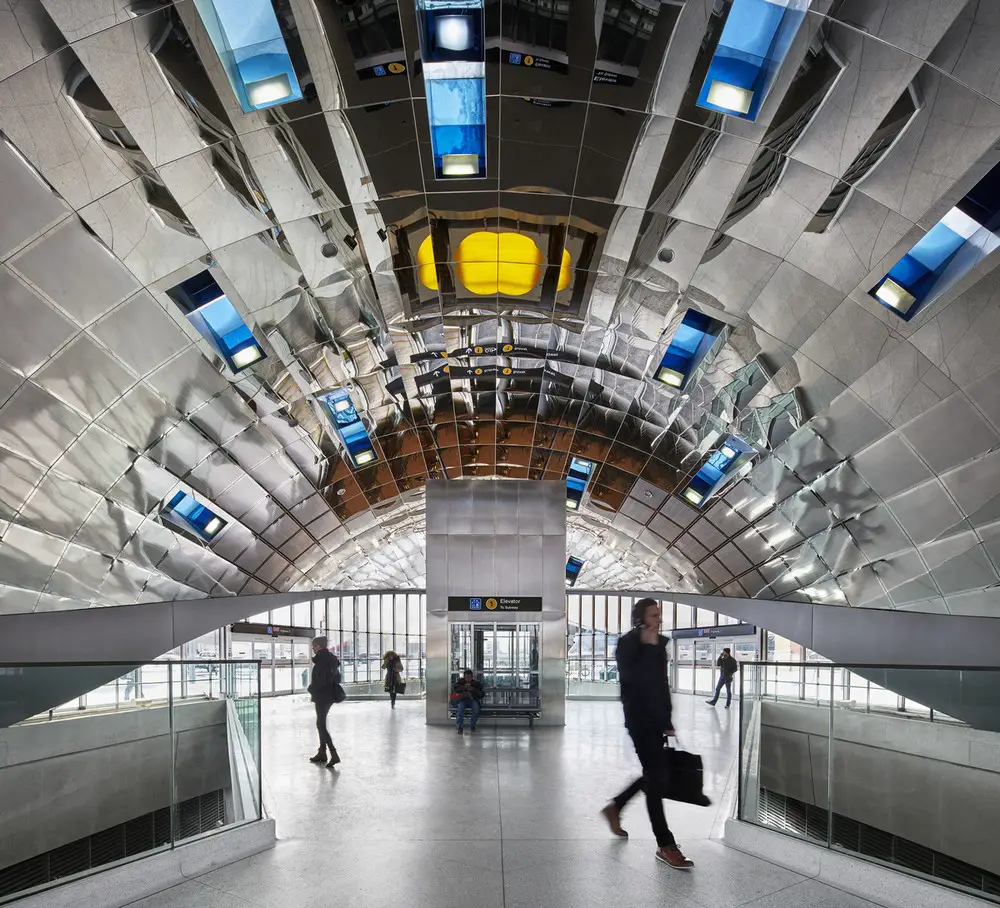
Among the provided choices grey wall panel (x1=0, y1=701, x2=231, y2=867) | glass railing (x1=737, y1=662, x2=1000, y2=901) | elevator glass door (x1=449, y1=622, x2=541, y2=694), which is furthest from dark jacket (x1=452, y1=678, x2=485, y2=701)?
glass railing (x1=737, y1=662, x2=1000, y2=901)

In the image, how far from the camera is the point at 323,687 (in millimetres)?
11656

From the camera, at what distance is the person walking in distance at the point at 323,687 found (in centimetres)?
1153

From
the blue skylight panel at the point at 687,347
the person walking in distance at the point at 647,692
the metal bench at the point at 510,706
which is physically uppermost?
the blue skylight panel at the point at 687,347

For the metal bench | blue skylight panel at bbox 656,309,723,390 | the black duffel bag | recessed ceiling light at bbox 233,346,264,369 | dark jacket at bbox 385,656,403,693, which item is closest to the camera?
the black duffel bag

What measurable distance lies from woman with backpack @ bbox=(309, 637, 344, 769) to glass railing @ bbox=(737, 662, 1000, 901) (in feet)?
20.7

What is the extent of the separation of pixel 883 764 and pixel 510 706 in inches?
506

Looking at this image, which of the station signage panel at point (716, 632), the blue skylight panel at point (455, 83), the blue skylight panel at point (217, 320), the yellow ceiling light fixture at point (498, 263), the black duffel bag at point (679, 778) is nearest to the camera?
the black duffel bag at point (679, 778)

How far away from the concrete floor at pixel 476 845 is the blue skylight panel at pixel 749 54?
294 inches

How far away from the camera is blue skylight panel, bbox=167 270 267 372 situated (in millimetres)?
12406

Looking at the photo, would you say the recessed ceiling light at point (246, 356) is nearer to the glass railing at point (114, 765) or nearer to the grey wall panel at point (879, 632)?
the glass railing at point (114, 765)

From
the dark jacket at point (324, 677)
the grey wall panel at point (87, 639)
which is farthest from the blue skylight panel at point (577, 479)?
the dark jacket at point (324, 677)

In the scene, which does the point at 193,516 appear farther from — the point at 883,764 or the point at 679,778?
the point at 883,764

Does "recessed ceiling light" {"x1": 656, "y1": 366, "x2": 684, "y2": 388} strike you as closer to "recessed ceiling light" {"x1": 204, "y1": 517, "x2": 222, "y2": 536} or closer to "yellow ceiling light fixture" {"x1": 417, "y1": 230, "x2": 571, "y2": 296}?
"yellow ceiling light fixture" {"x1": 417, "y1": 230, "x2": 571, "y2": 296}

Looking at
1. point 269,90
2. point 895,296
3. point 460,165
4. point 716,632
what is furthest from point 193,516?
point 716,632
